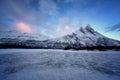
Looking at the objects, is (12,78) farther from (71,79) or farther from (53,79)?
(71,79)

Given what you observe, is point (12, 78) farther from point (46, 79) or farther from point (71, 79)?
point (71, 79)

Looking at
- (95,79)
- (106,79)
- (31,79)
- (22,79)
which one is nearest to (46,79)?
(31,79)

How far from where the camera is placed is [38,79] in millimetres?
7039

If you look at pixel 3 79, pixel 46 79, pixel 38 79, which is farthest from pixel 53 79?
pixel 3 79

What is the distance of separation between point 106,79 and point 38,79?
5.45 m

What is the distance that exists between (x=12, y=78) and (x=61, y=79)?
396 cm

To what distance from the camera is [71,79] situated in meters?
7.11

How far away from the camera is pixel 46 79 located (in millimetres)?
7062

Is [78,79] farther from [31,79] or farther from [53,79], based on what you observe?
[31,79]

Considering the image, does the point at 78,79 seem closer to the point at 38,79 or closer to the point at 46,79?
the point at 46,79

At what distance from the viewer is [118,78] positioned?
7215 mm

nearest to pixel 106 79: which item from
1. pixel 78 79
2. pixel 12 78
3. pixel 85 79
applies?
pixel 85 79

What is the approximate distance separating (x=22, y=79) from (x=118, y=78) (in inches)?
306

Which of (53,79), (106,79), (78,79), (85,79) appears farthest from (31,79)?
(106,79)
